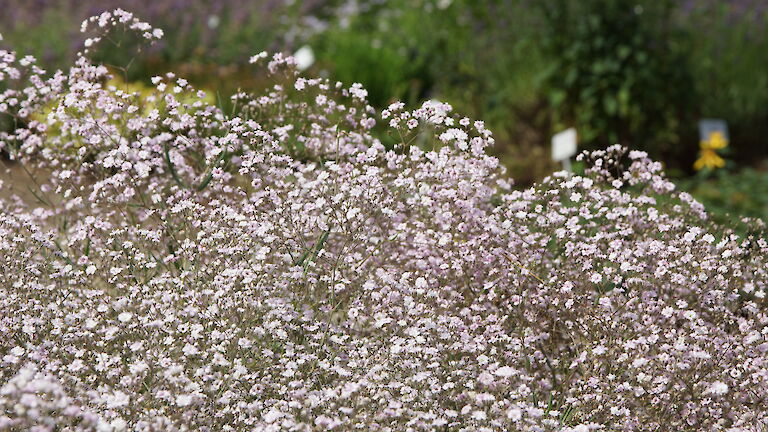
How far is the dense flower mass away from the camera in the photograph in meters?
3.79

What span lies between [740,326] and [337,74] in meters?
8.20

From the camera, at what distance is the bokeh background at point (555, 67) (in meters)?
9.33

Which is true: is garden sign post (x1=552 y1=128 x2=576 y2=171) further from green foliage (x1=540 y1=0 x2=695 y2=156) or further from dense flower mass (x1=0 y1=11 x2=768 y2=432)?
dense flower mass (x1=0 y1=11 x2=768 y2=432)

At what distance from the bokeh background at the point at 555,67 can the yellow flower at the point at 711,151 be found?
0.08 m

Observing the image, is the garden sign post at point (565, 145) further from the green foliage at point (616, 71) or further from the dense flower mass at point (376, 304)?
the dense flower mass at point (376, 304)

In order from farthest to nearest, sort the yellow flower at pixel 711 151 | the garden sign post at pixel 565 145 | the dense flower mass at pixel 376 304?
the yellow flower at pixel 711 151 < the garden sign post at pixel 565 145 < the dense flower mass at pixel 376 304

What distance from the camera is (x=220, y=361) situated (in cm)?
355

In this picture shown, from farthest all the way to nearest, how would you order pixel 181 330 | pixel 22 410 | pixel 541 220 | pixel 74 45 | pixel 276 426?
pixel 74 45 < pixel 541 220 < pixel 181 330 < pixel 276 426 < pixel 22 410

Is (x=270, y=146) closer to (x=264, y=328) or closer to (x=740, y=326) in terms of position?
(x=264, y=328)

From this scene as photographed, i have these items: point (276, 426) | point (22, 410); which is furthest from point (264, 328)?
point (22, 410)

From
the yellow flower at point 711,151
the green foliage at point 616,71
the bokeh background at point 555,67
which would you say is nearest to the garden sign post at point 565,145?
the bokeh background at point 555,67

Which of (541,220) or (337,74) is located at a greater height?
(337,74)

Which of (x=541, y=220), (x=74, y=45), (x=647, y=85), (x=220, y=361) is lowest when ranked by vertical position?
(x=220, y=361)

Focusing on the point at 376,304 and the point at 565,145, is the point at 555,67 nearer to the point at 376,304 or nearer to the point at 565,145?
the point at 565,145
